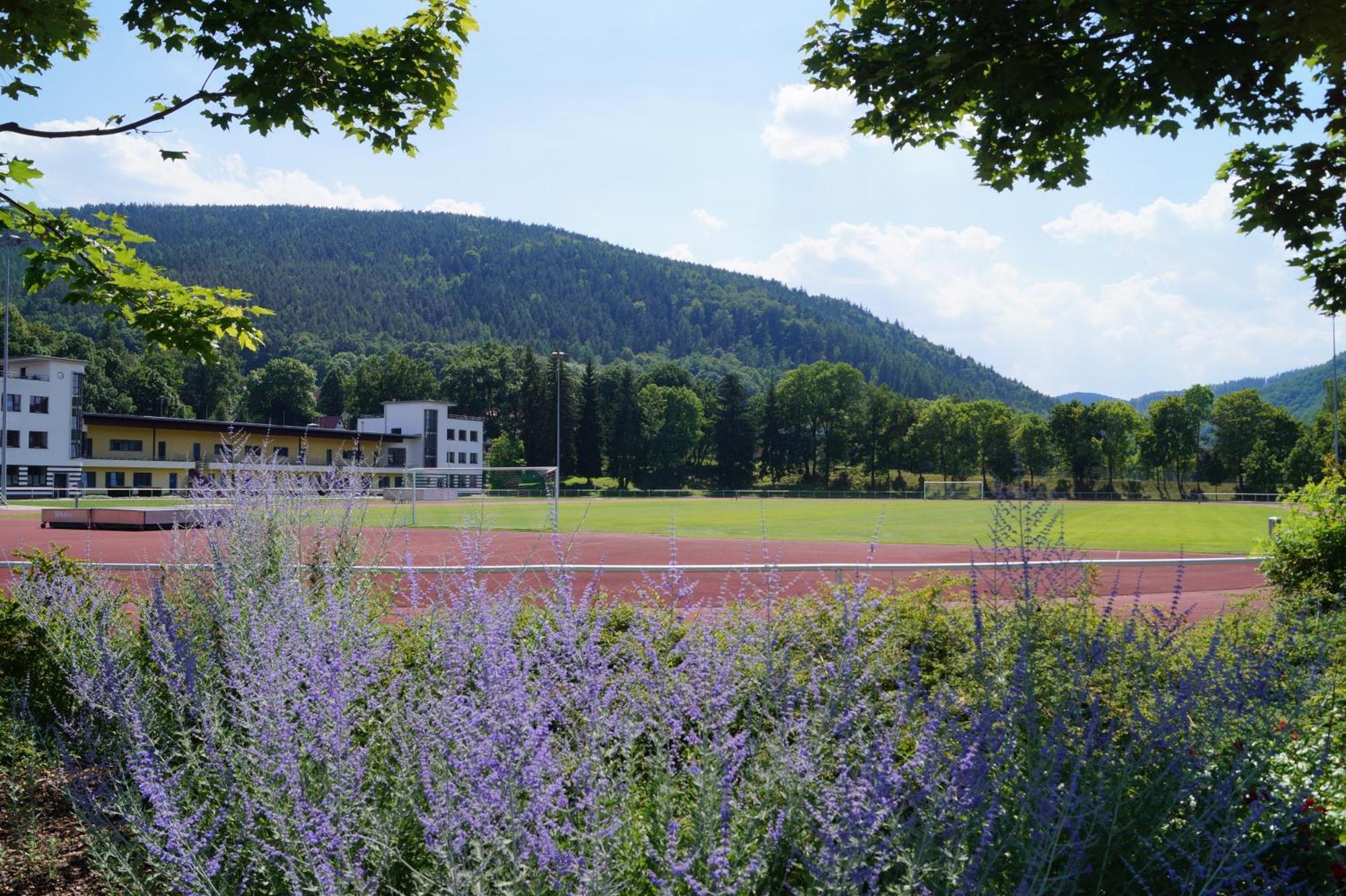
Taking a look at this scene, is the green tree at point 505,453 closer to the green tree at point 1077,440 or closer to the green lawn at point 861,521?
the green lawn at point 861,521

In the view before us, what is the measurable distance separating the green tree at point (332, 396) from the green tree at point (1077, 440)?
97.0m

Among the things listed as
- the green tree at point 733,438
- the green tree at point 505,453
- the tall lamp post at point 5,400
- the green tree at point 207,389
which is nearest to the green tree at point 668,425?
the green tree at point 733,438

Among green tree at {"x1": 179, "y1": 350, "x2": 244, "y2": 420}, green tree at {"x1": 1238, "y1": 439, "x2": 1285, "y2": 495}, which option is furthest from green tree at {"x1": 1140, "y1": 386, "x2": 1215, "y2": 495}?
green tree at {"x1": 179, "y1": 350, "x2": 244, "y2": 420}

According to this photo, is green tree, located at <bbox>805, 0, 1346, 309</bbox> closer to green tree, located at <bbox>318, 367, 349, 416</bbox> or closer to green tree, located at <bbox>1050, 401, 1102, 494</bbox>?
green tree, located at <bbox>1050, 401, 1102, 494</bbox>

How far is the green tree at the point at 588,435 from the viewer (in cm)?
9994

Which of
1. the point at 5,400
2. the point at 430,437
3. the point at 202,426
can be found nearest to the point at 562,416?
the point at 430,437

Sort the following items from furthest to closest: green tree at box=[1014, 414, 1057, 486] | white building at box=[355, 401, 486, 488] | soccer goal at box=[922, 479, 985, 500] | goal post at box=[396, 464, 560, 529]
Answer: green tree at box=[1014, 414, 1057, 486] → soccer goal at box=[922, 479, 985, 500] → white building at box=[355, 401, 486, 488] → goal post at box=[396, 464, 560, 529]

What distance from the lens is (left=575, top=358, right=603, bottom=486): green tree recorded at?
9994cm

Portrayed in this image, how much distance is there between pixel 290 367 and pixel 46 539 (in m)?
105

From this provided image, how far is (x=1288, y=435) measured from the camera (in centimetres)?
10069

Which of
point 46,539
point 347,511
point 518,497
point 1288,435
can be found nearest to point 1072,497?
point 1288,435

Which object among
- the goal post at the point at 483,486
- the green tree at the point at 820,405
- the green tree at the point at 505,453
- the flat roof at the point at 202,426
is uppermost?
the green tree at the point at 820,405

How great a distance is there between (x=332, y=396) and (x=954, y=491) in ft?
294

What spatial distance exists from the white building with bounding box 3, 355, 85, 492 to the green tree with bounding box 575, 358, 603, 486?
47.1 meters
